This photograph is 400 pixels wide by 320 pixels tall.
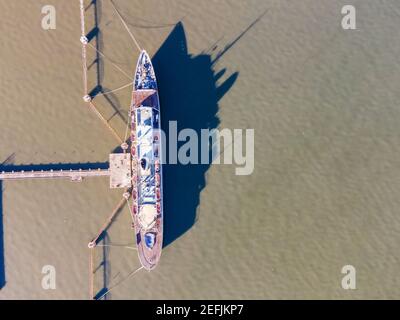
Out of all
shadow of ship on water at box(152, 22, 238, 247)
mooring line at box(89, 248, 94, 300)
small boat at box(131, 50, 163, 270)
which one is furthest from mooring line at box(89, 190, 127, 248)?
shadow of ship on water at box(152, 22, 238, 247)

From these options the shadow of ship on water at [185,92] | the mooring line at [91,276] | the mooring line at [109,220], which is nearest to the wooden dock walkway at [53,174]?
the mooring line at [109,220]

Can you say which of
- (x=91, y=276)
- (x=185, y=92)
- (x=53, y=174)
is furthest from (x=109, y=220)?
(x=185, y=92)

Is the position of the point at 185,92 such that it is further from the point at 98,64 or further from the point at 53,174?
the point at 53,174

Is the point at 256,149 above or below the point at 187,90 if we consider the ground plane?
below

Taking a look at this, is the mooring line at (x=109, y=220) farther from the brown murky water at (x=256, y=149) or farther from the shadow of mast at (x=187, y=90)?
the shadow of mast at (x=187, y=90)

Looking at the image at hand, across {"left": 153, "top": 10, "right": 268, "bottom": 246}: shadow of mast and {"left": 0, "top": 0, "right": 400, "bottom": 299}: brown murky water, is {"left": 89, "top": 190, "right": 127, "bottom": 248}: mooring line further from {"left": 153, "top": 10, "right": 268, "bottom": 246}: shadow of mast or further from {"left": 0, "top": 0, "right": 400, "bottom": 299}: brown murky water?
{"left": 153, "top": 10, "right": 268, "bottom": 246}: shadow of mast
